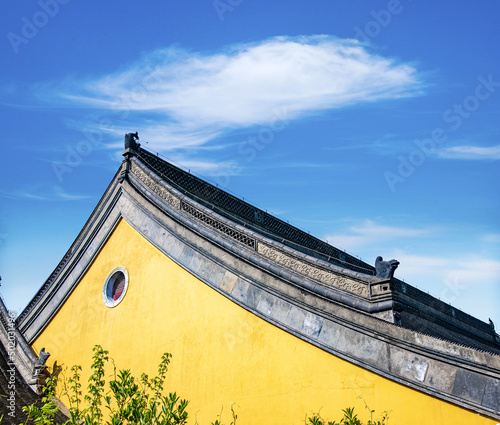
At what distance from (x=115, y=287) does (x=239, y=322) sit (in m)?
3.54

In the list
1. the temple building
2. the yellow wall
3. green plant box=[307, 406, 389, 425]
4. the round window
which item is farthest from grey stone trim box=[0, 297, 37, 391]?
green plant box=[307, 406, 389, 425]

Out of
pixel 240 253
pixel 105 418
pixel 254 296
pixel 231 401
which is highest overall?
pixel 240 253

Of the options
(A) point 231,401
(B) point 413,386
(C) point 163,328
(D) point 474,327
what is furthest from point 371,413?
(D) point 474,327

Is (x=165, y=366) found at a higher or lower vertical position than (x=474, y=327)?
lower

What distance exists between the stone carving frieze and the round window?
64.4 inches

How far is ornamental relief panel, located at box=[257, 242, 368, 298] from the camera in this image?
30.7 ft

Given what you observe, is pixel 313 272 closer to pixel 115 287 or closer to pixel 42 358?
pixel 115 287

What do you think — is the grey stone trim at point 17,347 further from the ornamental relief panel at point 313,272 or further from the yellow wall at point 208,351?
the ornamental relief panel at point 313,272

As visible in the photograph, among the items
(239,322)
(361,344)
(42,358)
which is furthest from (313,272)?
(42,358)

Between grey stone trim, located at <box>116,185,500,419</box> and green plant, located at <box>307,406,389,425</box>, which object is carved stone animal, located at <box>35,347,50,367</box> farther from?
green plant, located at <box>307,406,389,425</box>

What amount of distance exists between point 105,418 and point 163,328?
197 centimetres

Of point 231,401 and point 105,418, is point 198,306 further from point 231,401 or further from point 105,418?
point 105,418

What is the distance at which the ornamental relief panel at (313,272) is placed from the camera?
9.37 meters

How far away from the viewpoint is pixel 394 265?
9039 mm
